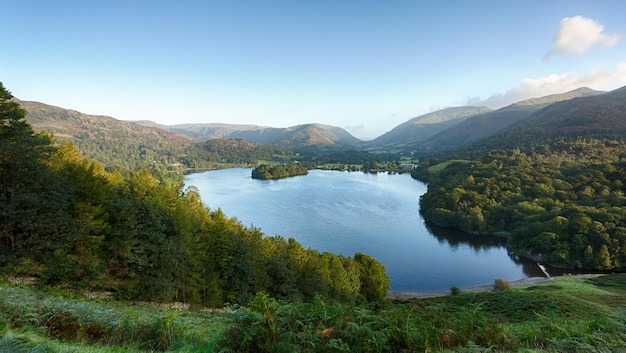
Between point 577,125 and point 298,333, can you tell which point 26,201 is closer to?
point 298,333

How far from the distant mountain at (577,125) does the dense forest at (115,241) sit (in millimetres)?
130526

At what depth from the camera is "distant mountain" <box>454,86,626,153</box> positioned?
11231 cm

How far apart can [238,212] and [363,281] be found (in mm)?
43188

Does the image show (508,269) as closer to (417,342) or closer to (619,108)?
(417,342)

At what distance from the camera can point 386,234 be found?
5572 centimetres

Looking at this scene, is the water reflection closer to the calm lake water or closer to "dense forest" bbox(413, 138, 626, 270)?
the calm lake water

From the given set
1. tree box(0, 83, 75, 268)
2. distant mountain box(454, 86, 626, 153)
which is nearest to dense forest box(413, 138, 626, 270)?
distant mountain box(454, 86, 626, 153)

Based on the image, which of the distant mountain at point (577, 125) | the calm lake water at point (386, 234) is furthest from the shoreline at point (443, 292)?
the distant mountain at point (577, 125)

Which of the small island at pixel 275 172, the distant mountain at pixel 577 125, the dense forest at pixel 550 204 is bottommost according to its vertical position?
the small island at pixel 275 172

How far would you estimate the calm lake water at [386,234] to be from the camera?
1682 inches

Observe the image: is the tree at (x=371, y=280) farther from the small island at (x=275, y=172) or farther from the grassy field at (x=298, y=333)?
the small island at (x=275, y=172)

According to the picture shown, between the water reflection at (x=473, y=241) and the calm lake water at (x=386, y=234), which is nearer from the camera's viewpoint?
the calm lake water at (x=386, y=234)

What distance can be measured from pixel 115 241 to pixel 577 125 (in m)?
161

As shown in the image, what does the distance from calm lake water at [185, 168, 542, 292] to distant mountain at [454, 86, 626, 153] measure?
71.8 meters
